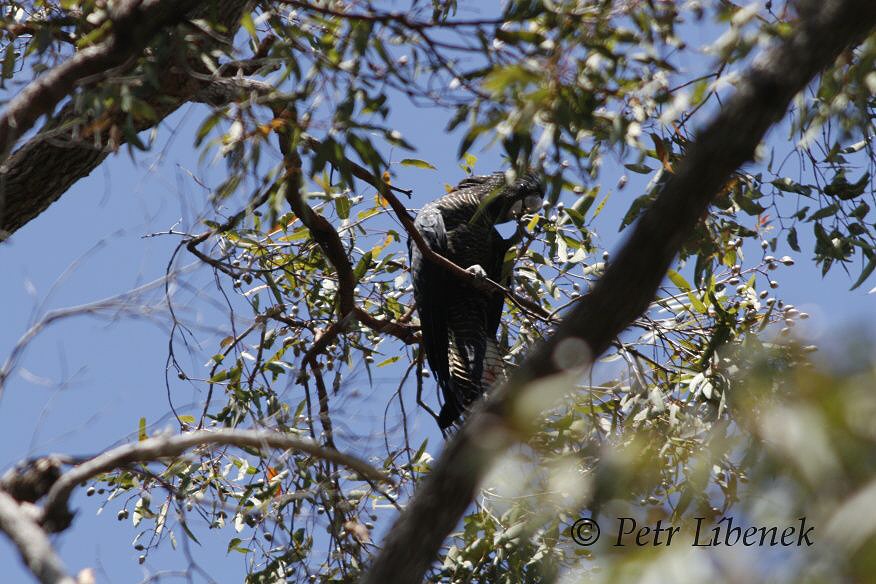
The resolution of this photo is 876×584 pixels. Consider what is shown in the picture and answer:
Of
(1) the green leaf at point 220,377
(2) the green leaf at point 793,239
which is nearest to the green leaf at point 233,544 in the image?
(1) the green leaf at point 220,377

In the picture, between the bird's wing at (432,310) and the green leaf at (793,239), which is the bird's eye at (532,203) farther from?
the green leaf at (793,239)

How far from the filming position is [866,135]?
278cm

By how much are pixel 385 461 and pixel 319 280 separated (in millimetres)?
792

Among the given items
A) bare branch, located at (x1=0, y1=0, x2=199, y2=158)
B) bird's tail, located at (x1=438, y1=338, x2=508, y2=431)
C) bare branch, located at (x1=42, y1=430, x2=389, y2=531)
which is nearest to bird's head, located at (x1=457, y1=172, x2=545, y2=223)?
bird's tail, located at (x1=438, y1=338, x2=508, y2=431)

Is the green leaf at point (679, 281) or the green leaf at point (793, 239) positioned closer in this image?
the green leaf at point (793, 239)

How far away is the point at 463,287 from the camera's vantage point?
4043mm

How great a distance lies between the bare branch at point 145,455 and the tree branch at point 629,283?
0.80 ft

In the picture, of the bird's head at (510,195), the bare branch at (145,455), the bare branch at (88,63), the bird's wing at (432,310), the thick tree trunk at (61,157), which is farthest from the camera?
the bird's head at (510,195)

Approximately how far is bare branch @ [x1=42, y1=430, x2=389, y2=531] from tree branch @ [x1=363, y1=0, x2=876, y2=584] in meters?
0.24

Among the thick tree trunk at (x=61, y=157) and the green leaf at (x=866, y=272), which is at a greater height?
the green leaf at (x=866, y=272)

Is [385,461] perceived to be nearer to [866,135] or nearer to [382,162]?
[382,162]

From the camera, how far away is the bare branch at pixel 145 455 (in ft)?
5.84
